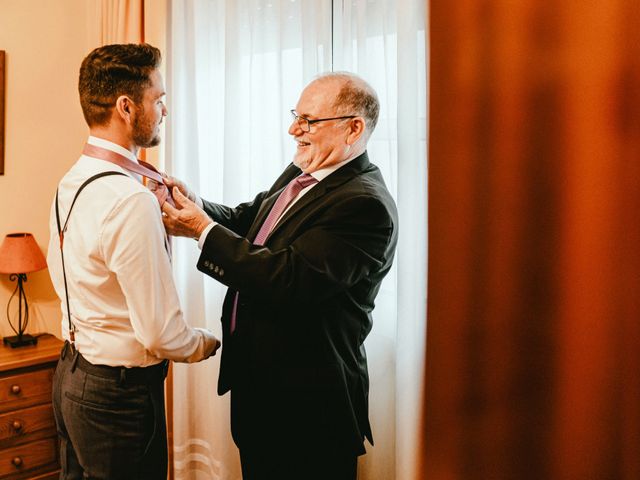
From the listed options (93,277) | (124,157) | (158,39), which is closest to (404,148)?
(124,157)

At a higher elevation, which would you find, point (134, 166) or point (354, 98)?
point (354, 98)

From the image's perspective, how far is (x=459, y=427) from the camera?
4.77 ft

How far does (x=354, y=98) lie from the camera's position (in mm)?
1562

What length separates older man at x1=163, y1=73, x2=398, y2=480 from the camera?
1.42m

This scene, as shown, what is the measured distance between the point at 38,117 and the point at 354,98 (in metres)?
1.99

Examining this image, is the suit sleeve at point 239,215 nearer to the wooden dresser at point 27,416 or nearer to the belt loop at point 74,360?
the belt loop at point 74,360

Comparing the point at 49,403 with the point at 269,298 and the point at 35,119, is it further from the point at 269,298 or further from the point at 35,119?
the point at 269,298

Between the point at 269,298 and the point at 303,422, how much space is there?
1.21 ft

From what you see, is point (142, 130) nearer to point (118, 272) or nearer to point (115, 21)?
point (118, 272)

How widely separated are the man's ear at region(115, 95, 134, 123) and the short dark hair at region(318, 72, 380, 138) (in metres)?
0.51

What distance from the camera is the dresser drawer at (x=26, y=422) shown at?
2453 millimetres

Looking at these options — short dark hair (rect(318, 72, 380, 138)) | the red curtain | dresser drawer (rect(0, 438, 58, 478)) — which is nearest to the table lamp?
dresser drawer (rect(0, 438, 58, 478))

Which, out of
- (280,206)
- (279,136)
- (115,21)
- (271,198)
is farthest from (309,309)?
(115,21)

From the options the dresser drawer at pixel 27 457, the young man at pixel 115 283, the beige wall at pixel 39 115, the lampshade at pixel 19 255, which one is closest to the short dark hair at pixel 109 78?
the young man at pixel 115 283
